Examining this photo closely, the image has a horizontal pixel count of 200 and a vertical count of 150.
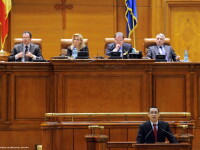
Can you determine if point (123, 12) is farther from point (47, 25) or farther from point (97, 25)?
point (47, 25)

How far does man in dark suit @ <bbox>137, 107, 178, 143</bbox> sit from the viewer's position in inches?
256

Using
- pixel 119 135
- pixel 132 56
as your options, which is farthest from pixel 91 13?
pixel 119 135

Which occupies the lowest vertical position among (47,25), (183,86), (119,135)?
(119,135)


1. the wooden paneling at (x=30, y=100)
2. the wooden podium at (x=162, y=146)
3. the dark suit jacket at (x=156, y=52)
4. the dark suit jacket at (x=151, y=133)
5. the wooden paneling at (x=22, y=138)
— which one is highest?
the dark suit jacket at (x=156, y=52)

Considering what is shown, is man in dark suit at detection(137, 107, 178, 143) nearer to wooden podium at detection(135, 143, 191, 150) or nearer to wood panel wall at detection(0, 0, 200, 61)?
wooden podium at detection(135, 143, 191, 150)

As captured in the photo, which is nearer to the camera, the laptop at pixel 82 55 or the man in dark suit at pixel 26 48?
the laptop at pixel 82 55

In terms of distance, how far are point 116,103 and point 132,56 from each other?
71 centimetres

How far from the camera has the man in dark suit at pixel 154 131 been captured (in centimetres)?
650

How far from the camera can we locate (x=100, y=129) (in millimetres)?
6801

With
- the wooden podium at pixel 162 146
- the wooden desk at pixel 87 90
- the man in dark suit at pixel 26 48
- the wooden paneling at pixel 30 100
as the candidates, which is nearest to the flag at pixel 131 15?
the man in dark suit at pixel 26 48

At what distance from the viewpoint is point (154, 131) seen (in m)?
6.55

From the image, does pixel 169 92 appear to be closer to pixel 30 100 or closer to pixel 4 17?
pixel 30 100

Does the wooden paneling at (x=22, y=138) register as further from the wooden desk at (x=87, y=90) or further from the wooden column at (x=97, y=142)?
the wooden column at (x=97, y=142)

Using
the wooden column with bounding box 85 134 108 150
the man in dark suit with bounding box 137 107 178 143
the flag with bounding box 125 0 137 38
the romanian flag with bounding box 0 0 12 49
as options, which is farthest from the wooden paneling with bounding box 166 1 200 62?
the wooden column with bounding box 85 134 108 150
